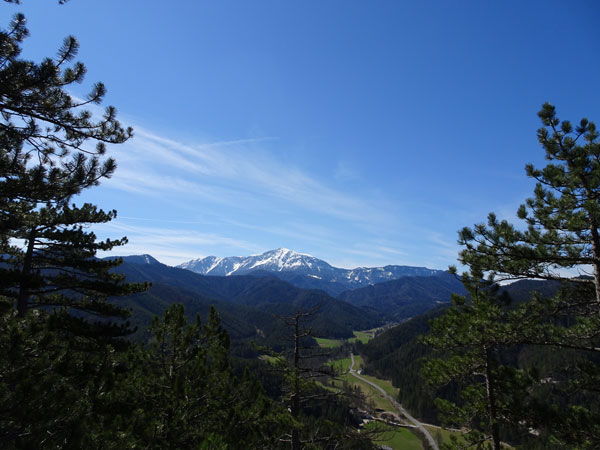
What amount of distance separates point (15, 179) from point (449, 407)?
1953 cm

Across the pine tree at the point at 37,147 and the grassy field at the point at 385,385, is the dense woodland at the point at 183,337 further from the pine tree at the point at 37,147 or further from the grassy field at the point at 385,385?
the grassy field at the point at 385,385

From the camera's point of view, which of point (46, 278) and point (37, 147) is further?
point (46, 278)

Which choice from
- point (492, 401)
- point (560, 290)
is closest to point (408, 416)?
point (492, 401)

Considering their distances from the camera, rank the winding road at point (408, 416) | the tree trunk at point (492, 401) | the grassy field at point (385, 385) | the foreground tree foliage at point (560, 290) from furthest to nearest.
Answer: the grassy field at point (385, 385) → the winding road at point (408, 416) → the tree trunk at point (492, 401) → the foreground tree foliage at point (560, 290)

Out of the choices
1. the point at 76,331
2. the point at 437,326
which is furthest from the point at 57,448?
the point at 437,326

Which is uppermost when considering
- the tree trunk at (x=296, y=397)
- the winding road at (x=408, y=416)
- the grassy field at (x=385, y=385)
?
the tree trunk at (x=296, y=397)

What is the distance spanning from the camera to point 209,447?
17.2ft

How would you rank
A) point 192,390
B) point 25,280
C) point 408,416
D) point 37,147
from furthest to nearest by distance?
1. point 408,416
2. point 25,280
3. point 192,390
4. point 37,147

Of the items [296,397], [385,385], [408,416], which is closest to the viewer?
[296,397]

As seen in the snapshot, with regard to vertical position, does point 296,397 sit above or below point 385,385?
above

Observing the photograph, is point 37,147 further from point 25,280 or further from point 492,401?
point 492,401

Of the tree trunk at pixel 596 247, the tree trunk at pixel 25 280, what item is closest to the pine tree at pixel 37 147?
the tree trunk at pixel 25 280

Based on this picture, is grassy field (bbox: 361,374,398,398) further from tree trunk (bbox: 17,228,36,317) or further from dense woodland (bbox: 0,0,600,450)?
tree trunk (bbox: 17,228,36,317)

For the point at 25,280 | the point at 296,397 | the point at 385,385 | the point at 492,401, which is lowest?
the point at 385,385
